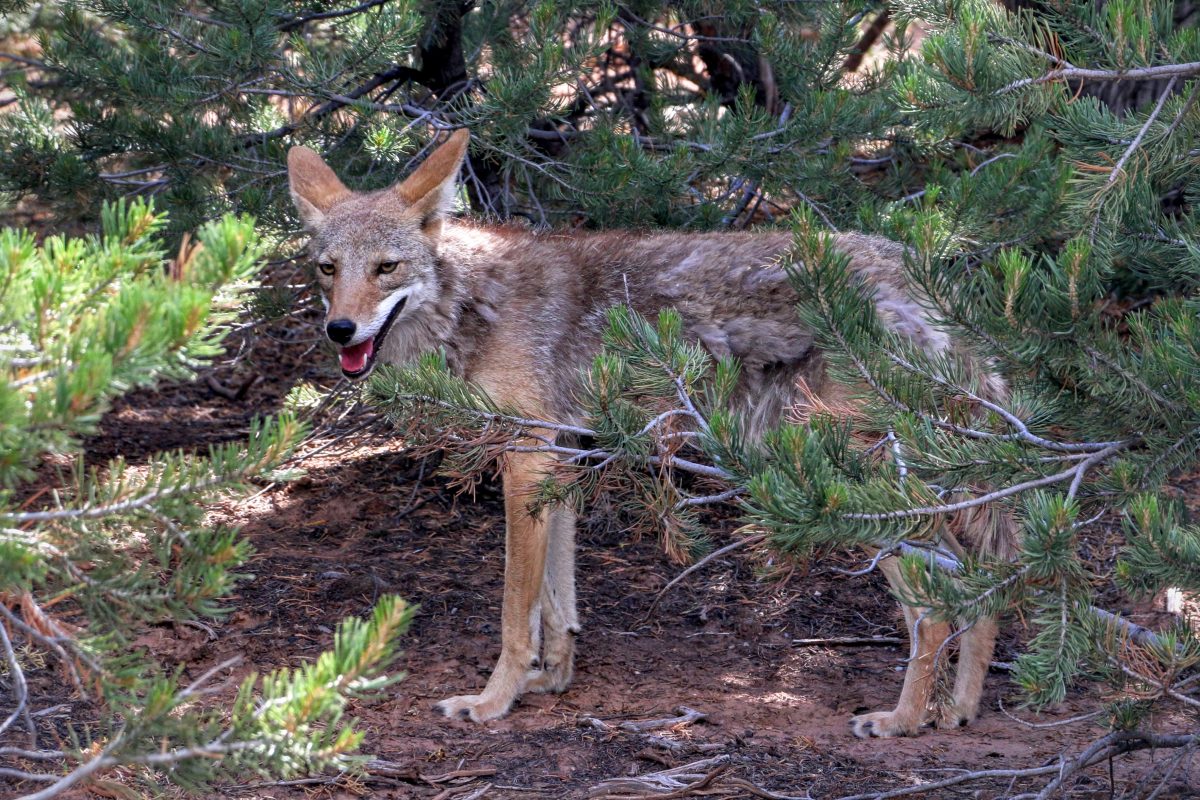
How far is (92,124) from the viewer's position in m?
6.18

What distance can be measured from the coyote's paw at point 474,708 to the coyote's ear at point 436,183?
2231mm

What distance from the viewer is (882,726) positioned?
5.25 m

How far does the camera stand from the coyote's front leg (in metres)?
5.38

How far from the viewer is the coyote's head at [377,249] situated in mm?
5203

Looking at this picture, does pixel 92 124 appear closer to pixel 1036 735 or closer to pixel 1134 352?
pixel 1134 352

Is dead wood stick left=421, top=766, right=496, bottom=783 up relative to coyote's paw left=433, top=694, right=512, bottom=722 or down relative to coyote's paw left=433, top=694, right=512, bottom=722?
up

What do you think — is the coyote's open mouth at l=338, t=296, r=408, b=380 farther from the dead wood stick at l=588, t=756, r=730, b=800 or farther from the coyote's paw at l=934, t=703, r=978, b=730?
the coyote's paw at l=934, t=703, r=978, b=730

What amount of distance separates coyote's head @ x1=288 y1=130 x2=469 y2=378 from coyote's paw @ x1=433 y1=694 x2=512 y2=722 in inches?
62.4

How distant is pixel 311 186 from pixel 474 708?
2693mm

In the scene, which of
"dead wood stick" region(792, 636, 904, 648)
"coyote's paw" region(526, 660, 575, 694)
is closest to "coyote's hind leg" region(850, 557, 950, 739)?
"dead wood stick" region(792, 636, 904, 648)

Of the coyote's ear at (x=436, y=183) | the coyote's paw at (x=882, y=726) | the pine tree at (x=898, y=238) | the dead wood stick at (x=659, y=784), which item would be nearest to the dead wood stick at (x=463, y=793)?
the dead wood stick at (x=659, y=784)

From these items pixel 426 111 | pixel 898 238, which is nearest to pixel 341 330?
pixel 426 111

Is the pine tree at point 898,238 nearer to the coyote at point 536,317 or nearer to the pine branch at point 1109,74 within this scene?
the pine branch at point 1109,74

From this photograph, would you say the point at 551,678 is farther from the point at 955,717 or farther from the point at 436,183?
the point at 436,183
